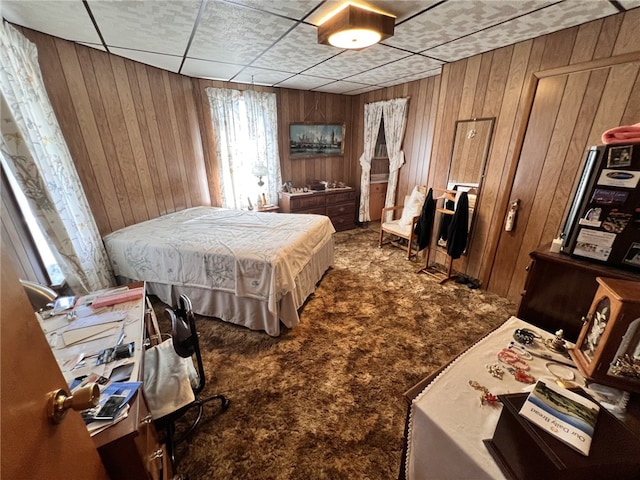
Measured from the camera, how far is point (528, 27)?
2.00 metres

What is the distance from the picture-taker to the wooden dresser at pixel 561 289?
122 centimetres

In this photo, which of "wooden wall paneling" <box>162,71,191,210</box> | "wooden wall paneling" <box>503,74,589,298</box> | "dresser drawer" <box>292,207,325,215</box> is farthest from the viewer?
"dresser drawer" <box>292,207,325,215</box>

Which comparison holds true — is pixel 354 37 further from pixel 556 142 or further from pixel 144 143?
pixel 144 143

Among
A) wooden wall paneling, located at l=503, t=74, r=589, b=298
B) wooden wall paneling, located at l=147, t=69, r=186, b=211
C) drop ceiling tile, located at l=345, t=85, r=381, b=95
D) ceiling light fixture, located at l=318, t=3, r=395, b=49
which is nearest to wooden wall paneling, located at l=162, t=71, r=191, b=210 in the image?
wooden wall paneling, located at l=147, t=69, r=186, b=211

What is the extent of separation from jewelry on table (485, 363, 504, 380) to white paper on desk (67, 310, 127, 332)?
5.59ft

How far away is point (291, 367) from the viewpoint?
189cm

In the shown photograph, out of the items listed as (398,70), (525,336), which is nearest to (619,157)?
(525,336)

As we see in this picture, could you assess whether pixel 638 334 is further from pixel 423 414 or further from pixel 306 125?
pixel 306 125

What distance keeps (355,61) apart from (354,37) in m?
1.08

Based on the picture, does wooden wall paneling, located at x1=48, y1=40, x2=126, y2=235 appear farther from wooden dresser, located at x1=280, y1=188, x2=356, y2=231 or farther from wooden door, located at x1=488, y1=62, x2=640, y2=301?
wooden door, located at x1=488, y1=62, x2=640, y2=301

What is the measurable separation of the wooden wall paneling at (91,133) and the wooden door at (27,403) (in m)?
2.58

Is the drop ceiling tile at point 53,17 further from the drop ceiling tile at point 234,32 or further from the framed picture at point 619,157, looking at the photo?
the framed picture at point 619,157

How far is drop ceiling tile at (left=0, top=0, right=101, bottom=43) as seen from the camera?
163 cm

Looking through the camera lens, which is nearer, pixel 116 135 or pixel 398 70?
pixel 116 135
